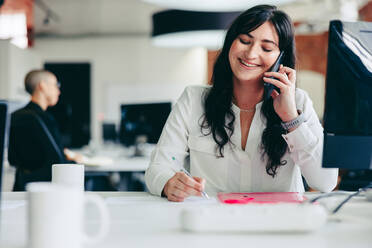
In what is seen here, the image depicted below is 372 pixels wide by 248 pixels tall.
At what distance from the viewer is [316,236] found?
2.93 feet

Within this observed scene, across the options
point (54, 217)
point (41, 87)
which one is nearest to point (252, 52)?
point (54, 217)

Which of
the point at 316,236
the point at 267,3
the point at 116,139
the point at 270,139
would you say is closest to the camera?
the point at 316,236

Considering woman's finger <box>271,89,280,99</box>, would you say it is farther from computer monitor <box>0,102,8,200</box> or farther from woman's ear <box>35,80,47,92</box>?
woman's ear <box>35,80,47,92</box>

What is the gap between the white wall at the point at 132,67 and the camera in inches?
352


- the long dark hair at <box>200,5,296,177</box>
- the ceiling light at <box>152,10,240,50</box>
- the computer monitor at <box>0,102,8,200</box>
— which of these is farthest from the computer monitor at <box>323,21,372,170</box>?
the ceiling light at <box>152,10,240,50</box>

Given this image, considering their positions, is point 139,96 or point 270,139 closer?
point 270,139

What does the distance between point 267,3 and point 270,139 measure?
63 cm

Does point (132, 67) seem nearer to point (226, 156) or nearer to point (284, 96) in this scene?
point (226, 156)

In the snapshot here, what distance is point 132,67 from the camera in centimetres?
902

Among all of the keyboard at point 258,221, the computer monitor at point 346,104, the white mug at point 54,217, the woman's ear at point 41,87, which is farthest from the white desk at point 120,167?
the white mug at point 54,217

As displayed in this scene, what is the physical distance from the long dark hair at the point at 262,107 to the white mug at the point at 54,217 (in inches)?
40.6

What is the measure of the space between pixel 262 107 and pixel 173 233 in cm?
96

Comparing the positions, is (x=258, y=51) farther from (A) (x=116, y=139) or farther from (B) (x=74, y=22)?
(B) (x=74, y=22)

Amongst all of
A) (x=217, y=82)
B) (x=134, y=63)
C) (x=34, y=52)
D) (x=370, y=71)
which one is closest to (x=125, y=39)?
(x=134, y=63)
